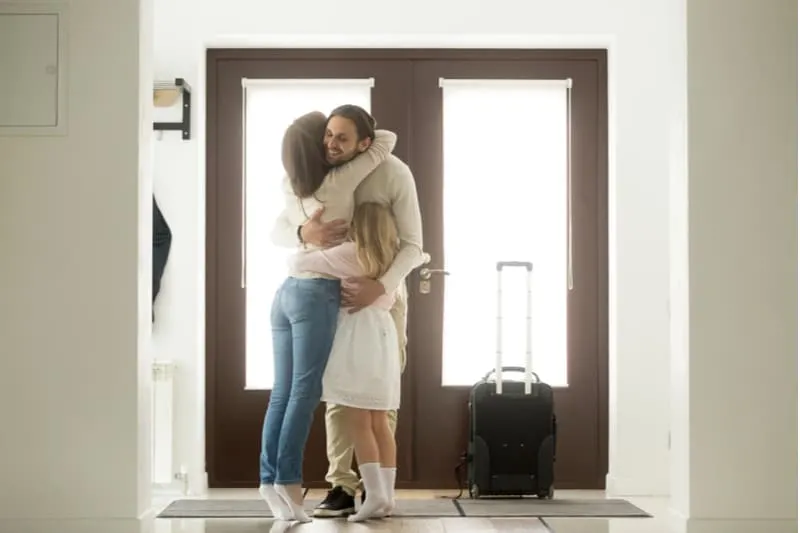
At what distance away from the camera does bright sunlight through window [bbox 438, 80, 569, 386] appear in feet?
18.9

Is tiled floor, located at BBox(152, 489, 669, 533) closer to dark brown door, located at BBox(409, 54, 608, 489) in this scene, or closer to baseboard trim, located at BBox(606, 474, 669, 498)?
baseboard trim, located at BBox(606, 474, 669, 498)

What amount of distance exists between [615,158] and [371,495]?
210 centimetres

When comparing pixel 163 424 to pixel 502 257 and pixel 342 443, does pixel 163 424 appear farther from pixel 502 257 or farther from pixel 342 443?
pixel 502 257

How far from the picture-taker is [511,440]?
5.20m

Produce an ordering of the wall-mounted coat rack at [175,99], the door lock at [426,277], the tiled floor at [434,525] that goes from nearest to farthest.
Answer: the tiled floor at [434,525] < the wall-mounted coat rack at [175,99] < the door lock at [426,277]

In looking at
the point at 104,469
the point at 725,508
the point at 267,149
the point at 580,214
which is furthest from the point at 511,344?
the point at 104,469

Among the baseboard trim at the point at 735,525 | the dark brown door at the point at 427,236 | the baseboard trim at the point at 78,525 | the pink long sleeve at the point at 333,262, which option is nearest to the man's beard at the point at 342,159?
the pink long sleeve at the point at 333,262

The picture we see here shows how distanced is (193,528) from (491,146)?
2377 millimetres

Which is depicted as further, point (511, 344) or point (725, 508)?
point (511, 344)

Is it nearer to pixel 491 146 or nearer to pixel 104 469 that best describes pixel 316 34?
pixel 491 146

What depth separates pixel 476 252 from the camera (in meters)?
5.77

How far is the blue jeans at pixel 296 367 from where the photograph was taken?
13.9ft

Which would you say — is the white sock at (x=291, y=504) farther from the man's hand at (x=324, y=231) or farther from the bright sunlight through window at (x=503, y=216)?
the bright sunlight through window at (x=503, y=216)

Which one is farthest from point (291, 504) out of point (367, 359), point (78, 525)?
point (78, 525)
